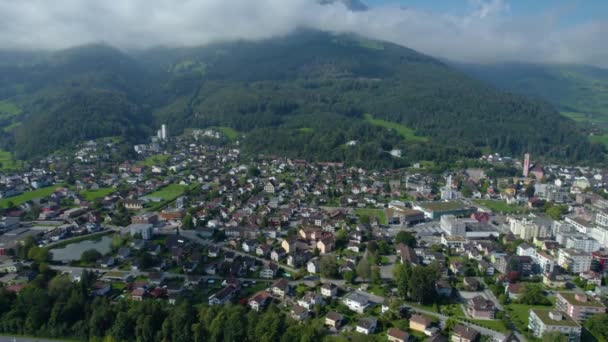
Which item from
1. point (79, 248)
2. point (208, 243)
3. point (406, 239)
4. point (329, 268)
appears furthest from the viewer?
point (208, 243)

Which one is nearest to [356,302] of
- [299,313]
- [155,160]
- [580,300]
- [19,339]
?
[299,313]

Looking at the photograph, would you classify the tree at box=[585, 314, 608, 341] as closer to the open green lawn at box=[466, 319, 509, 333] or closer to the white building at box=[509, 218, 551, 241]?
the open green lawn at box=[466, 319, 509, 333]

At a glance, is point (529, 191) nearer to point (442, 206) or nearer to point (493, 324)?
point (442, 206)

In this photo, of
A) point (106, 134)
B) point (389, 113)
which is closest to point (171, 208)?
→ point (106, 134)

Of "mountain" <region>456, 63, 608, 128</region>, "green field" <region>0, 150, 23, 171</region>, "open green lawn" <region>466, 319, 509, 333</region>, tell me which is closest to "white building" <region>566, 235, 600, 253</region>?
"open green lawn" <region>466, 319, 509, 333</region>

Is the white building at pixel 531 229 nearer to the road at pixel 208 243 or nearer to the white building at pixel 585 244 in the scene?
the white building at pixel 585 244

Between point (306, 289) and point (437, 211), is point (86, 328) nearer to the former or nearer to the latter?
point (306, 289)
